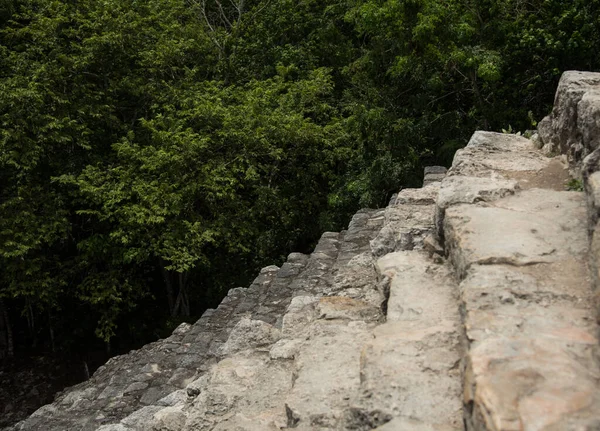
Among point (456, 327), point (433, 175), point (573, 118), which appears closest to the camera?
point (456, 327)

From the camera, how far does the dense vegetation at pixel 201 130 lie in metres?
8.61

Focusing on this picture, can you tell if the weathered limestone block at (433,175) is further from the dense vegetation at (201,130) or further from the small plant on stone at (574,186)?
the small plant on stone at (574,186)

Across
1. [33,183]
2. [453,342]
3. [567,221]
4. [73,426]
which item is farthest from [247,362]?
[33,183]

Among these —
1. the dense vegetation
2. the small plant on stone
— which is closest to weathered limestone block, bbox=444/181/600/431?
the small plant on stone

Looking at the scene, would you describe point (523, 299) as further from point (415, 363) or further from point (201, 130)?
point (201, 130)

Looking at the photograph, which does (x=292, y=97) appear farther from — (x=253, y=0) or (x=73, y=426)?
(x=73, y=426)

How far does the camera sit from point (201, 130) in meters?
9.83

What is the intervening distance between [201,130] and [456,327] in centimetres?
806

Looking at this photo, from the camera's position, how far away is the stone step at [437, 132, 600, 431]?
1568 mm

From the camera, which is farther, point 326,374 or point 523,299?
point 326,374

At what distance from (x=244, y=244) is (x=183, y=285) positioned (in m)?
1.69

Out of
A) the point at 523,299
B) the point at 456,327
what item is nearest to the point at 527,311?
the point at 523,299

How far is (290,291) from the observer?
546 cm

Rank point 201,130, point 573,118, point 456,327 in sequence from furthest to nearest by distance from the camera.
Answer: point 201,130
point 573,118
point 456,327
